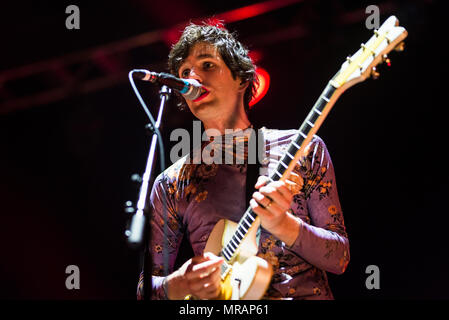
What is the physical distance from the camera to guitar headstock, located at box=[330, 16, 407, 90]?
1854mm

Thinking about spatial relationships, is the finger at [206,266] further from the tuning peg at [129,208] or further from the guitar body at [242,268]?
the tuning peg at [129,208]

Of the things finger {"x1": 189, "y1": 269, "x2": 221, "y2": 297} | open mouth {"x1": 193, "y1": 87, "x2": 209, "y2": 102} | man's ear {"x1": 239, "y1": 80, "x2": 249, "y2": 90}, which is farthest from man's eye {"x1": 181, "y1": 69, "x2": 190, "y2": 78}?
finger {"x1": 189, "y1": 269, "x2": 221, "y2": 297}

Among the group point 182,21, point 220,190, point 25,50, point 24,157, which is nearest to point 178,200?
point 220,190

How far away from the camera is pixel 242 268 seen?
6.15 ft

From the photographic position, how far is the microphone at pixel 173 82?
1949 mm

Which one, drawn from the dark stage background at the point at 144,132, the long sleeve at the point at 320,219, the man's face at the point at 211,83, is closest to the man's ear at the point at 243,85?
the man's face at the point at 211,83

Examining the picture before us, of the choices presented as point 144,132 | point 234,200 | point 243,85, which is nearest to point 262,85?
point 243,85

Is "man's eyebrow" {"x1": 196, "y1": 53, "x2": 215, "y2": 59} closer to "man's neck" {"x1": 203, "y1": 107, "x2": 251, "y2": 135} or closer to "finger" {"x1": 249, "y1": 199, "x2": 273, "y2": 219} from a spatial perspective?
"man's neck" {"x1": 203, "y1": 107, "x2": 251, "y2": 135}

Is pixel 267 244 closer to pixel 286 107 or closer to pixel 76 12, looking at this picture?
pixel 286 107

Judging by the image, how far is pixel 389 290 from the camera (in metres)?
3.11

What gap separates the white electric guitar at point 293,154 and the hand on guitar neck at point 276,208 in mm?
110

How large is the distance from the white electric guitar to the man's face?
0.67 m

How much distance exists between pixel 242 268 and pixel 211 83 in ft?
3.38
